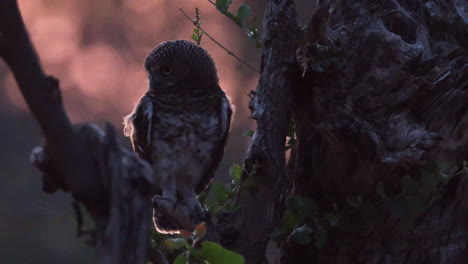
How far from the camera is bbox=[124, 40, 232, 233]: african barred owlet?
176cm

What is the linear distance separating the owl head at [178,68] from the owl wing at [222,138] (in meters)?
0.08

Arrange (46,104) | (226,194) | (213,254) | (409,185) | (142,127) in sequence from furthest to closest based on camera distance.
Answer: (142,127) < (226,194) < (409,185) < (213,254) < (46,104)

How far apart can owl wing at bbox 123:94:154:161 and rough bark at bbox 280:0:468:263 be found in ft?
1.50

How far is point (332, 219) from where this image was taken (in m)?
1.30

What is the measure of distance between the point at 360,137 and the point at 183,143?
0.62 metres

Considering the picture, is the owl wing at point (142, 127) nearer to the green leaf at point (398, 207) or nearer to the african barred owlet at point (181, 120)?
the african barred owlet at point (181, 120)

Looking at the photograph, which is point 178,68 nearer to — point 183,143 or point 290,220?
point 183,143

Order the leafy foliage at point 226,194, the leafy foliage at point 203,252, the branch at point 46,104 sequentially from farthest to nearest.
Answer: the leafy foliage at point 226,194 → the leafy foliage at point 203,252 → the branch at point 46,104

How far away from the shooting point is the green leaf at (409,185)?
1232 mm

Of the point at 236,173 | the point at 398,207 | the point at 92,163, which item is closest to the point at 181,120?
the point at 236,173

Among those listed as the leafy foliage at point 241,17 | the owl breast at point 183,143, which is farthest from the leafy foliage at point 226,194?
the owl breast at point 183,143

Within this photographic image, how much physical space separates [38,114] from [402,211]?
77cm

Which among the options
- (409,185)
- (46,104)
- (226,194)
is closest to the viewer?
(46,104)

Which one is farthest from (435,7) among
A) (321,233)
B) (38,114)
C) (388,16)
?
(38,114)
